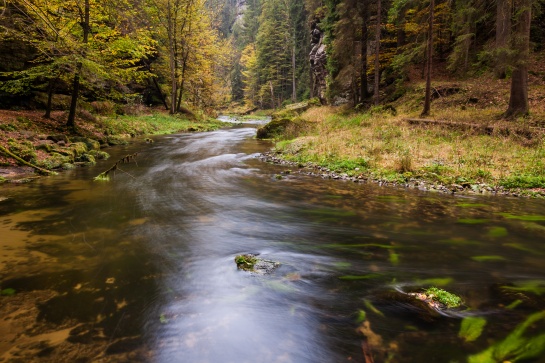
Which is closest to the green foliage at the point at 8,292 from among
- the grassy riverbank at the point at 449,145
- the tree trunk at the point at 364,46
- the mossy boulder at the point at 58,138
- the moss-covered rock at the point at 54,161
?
the moss-covered rock at the point at 54,161

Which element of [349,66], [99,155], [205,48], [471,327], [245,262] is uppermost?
[205,48]

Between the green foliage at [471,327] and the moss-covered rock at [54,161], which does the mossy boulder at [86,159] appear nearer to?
the moss-covered rock at [54,161]

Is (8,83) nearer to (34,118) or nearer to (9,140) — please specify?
(34,118)

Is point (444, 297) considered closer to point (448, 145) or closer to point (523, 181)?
point (523, 181)

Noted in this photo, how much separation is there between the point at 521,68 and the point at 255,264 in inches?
573

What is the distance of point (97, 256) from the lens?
193 inches

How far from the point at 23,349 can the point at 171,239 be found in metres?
2.94

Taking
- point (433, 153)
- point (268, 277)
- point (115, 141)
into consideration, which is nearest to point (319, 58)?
point (115, 141)

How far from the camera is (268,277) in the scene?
4.51 metres

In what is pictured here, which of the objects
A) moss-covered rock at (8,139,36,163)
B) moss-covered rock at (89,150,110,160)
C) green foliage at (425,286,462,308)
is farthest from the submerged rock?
moss-covered rock at (89,150,110,160)

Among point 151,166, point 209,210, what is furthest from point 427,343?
point 151,166

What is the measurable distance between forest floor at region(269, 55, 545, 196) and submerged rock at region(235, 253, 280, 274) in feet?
19.9

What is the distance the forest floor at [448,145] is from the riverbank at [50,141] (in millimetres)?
8335

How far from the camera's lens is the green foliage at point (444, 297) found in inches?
147
